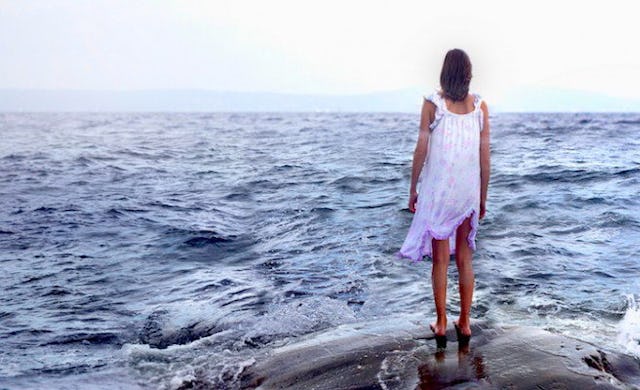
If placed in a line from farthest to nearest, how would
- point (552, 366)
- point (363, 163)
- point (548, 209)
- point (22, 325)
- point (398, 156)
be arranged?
point (398, 156) < point (363, 163) < point (548, 209) < point (22, 325) < point (552, 366)

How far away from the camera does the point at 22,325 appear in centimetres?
727

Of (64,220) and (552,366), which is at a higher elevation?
(552,366)

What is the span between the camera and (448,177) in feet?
16.8

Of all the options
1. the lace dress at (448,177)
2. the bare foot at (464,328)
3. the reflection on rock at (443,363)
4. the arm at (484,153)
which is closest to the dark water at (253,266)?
the reflection on rock at (443,363)

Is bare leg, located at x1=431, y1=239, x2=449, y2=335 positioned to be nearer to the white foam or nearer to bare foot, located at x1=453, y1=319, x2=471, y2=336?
bare foot, located at x1=453, y1=319, x2=471, y2=336

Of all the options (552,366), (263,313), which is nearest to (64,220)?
(263,313)

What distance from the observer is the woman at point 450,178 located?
16.4 feet

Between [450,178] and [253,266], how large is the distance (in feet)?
16.8

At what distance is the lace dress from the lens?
504 cm

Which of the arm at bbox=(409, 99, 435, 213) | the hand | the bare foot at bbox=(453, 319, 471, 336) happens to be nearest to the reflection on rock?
the bare foot at bbox=(453, 319, 471, 336)

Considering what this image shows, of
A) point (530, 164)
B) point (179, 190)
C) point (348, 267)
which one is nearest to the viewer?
point (348, 267)

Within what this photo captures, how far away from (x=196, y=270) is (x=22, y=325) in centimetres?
282

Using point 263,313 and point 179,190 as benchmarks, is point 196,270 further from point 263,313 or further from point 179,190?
point 179,190

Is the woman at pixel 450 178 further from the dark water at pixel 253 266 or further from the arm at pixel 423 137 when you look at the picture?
the dark water at pixel 253 266
